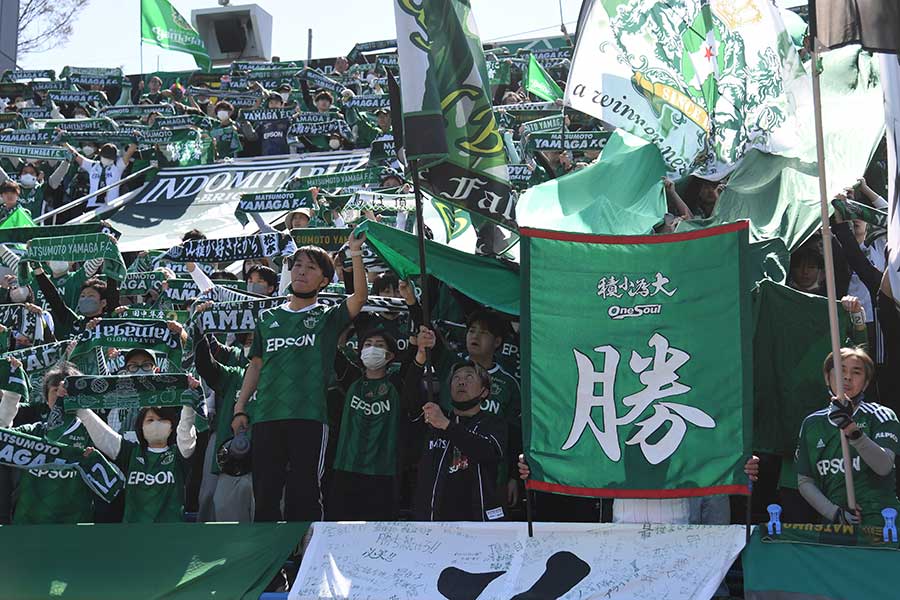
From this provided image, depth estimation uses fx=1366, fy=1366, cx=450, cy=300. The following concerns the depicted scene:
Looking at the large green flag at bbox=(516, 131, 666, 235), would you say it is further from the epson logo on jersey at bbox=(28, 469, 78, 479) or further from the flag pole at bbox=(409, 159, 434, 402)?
the epson logo on jersey at bbox=(28, 469, 78, 479)

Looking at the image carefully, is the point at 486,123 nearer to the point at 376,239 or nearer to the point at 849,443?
the point at 376,239

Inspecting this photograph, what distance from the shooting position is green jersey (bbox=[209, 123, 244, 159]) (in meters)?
17.6

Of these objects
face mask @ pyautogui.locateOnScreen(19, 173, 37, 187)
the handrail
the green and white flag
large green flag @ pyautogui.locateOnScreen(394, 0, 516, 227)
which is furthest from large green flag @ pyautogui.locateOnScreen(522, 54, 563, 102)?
large green flag @ pyautogui.locateOnScreen(394, 0, 516, 227)

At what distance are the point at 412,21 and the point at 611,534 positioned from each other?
9.41 feet

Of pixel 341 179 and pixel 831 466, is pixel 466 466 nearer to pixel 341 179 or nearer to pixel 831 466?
pixel 831 466

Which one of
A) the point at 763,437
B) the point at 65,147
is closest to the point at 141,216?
the point at 65,147

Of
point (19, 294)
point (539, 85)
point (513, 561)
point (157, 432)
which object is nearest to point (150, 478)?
point (157, 432)

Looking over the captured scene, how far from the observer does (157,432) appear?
7.07 m

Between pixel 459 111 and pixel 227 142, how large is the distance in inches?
426

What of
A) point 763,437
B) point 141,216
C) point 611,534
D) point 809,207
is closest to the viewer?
point 611,534

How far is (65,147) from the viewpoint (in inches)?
618

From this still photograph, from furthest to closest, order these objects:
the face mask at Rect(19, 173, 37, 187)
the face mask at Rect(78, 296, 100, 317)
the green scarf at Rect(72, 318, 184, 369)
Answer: the face mask at Rect(19, 173, 37, 187)
the face mask at Rect(78, 296, 100, 317)
the green scarf at Rect(72, 318, 184, 369)

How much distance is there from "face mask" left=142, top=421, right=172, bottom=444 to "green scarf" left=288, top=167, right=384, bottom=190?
18.9 ft

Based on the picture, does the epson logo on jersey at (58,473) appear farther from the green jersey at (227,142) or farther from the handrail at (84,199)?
the green jersey at (227,142)
